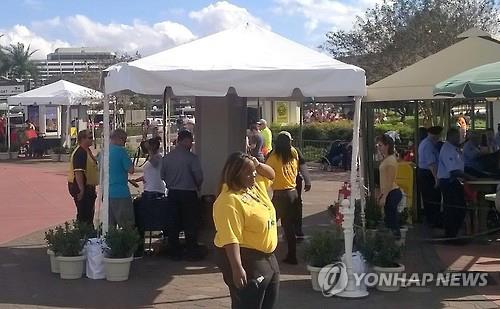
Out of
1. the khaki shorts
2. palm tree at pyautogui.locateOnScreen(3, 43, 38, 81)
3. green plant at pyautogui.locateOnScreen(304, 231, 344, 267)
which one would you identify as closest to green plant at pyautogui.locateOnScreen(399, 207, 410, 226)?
green plant at pyautogui.locateOnScreen(304, 231, 344, 267)

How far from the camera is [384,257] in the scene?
26.5ft

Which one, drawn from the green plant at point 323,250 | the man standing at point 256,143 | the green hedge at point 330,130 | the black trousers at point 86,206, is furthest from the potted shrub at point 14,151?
the green plant at point 323,250

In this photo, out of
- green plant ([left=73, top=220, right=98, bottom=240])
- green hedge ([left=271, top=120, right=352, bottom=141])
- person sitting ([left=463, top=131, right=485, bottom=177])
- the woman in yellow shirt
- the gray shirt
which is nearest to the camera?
the woman in yellow shirt

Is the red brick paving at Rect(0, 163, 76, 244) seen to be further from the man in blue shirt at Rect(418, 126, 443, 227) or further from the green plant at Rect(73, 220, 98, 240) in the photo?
the man in blue shirt at Rect(418, 126, 443, 227)

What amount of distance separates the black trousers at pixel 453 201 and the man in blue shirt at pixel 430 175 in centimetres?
118

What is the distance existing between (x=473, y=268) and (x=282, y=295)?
286 cm

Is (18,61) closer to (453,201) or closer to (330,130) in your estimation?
(330,130)

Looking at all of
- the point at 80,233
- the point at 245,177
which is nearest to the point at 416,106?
the point at 80,233

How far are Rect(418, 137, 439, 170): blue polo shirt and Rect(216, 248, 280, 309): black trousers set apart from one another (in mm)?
7842

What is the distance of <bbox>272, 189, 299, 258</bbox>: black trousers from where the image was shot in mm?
9297

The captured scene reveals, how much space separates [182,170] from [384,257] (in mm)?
2882

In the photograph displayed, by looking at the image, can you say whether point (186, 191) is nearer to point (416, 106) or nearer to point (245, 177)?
point (245, 177)

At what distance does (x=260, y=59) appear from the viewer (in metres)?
8.51

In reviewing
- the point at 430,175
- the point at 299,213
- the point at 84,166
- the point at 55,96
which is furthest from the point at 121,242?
the point at 55,96
